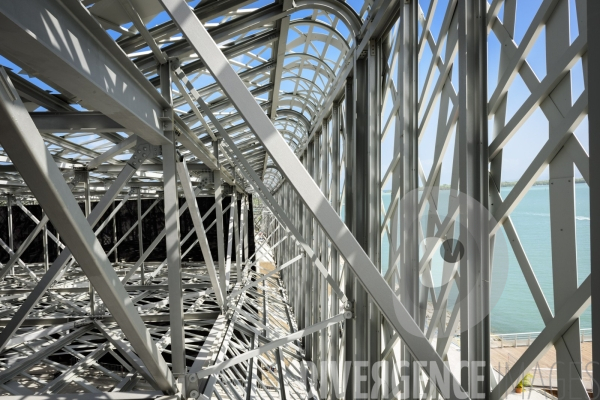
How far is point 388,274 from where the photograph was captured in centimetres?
466

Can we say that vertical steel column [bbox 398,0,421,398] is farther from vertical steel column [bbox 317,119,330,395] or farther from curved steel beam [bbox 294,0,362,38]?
vertical steel column [bbox 317,119,330,395]

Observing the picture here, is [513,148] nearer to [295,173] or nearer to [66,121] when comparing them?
[295,173]

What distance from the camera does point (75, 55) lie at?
2418 mm

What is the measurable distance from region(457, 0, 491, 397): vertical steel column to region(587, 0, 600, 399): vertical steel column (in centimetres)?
96

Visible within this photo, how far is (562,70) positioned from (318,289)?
328 inches

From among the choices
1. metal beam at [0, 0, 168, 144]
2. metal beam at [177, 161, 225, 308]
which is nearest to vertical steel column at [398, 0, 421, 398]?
metal beam at [0, 0, 168, 144]

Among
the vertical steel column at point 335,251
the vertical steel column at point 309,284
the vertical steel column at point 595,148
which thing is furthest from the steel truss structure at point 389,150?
the vertical steel column at point 309,284

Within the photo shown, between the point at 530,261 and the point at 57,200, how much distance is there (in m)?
2.65

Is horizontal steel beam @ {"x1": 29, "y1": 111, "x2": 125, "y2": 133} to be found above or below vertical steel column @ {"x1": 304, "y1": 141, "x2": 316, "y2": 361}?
above

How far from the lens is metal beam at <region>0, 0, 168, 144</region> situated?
1973 millimetres

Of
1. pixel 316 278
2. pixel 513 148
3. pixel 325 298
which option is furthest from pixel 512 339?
pixel 316 278

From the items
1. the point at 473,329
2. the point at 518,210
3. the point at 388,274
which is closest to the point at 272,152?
the point at 518,210

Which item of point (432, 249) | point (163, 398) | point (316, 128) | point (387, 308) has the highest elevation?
point (316, 128)

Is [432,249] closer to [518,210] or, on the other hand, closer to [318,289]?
[518,210]
